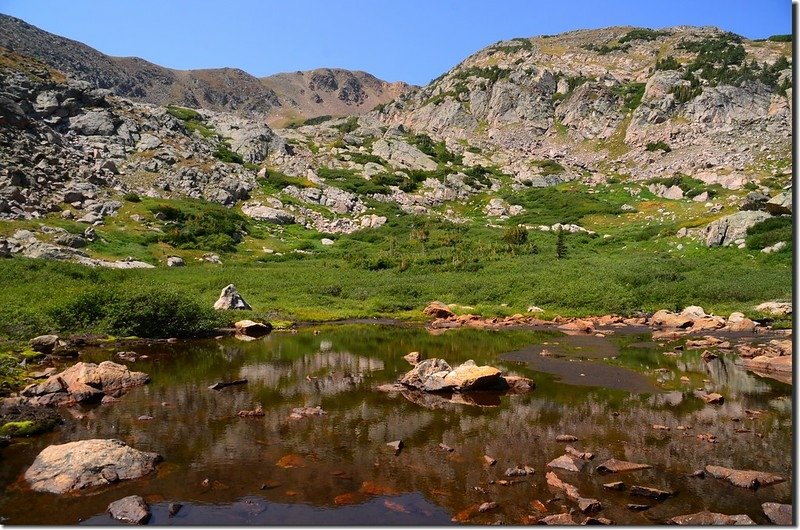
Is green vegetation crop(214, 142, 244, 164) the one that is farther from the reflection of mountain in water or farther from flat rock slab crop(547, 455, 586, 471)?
flat rock slab crop(547, 455, 586, 471)

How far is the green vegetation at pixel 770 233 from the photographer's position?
46000 mm

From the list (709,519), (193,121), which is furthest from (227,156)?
(709,519)

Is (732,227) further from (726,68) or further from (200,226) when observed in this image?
(726,68)

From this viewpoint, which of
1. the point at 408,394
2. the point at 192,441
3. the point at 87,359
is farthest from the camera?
the point at 87,359

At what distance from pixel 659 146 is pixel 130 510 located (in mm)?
104228

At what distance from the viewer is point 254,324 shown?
33688 mm

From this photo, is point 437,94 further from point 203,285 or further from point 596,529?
point 596,529

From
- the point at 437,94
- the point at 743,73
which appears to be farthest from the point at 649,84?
the point at 437,94

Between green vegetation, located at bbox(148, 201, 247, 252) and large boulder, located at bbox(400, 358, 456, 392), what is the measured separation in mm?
45516

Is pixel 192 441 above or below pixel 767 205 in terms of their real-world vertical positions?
below

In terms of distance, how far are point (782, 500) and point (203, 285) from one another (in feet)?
135

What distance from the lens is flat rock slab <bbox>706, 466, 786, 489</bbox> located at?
1056 centimetres

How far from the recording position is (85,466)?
10609 millimetres

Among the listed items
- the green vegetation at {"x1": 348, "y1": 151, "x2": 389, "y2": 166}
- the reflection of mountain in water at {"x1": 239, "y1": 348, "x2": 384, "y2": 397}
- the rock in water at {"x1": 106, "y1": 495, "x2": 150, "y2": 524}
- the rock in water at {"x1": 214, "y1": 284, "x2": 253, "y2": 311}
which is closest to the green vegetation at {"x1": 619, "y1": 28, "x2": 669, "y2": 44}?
the green vegetation at {"x1": 348, "y1": 151, "x2": 389, "y2": 166}
